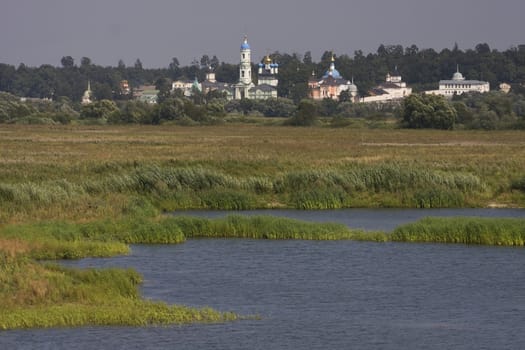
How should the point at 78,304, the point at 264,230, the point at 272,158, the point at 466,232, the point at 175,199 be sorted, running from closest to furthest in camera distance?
the point at 78,304
the point at 466,232
the point at 264,230
the point at 175,199
the point at 272,158

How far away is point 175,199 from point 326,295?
722 inches

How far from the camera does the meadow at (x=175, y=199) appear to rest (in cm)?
2602

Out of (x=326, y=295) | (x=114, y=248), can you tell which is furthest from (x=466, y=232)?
(x=114, y=248)

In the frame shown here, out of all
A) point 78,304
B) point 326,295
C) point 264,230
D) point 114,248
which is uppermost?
point 78,304

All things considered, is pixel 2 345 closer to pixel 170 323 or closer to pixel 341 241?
pixel 170 323

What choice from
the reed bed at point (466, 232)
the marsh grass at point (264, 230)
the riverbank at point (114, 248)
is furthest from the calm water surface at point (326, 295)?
the reed bed at point (466, 232)

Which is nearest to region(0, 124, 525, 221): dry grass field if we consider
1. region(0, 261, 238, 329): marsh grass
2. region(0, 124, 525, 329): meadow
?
region(0, 124, 525, 329): meadow

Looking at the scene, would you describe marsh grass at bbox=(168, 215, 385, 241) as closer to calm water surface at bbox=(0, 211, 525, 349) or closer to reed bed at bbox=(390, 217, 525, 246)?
calm water surface at bbox=(0, 211, 525, 349)

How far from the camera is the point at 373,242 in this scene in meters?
37.7

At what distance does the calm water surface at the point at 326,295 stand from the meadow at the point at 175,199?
0.78 metres

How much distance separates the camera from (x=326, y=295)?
→ 29047 mm

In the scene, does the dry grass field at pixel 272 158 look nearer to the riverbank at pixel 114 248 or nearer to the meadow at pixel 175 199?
the meadow at pixel 175 199

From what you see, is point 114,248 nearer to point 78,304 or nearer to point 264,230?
point 264,230

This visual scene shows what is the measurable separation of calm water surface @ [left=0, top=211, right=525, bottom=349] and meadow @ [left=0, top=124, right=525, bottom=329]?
78cm
